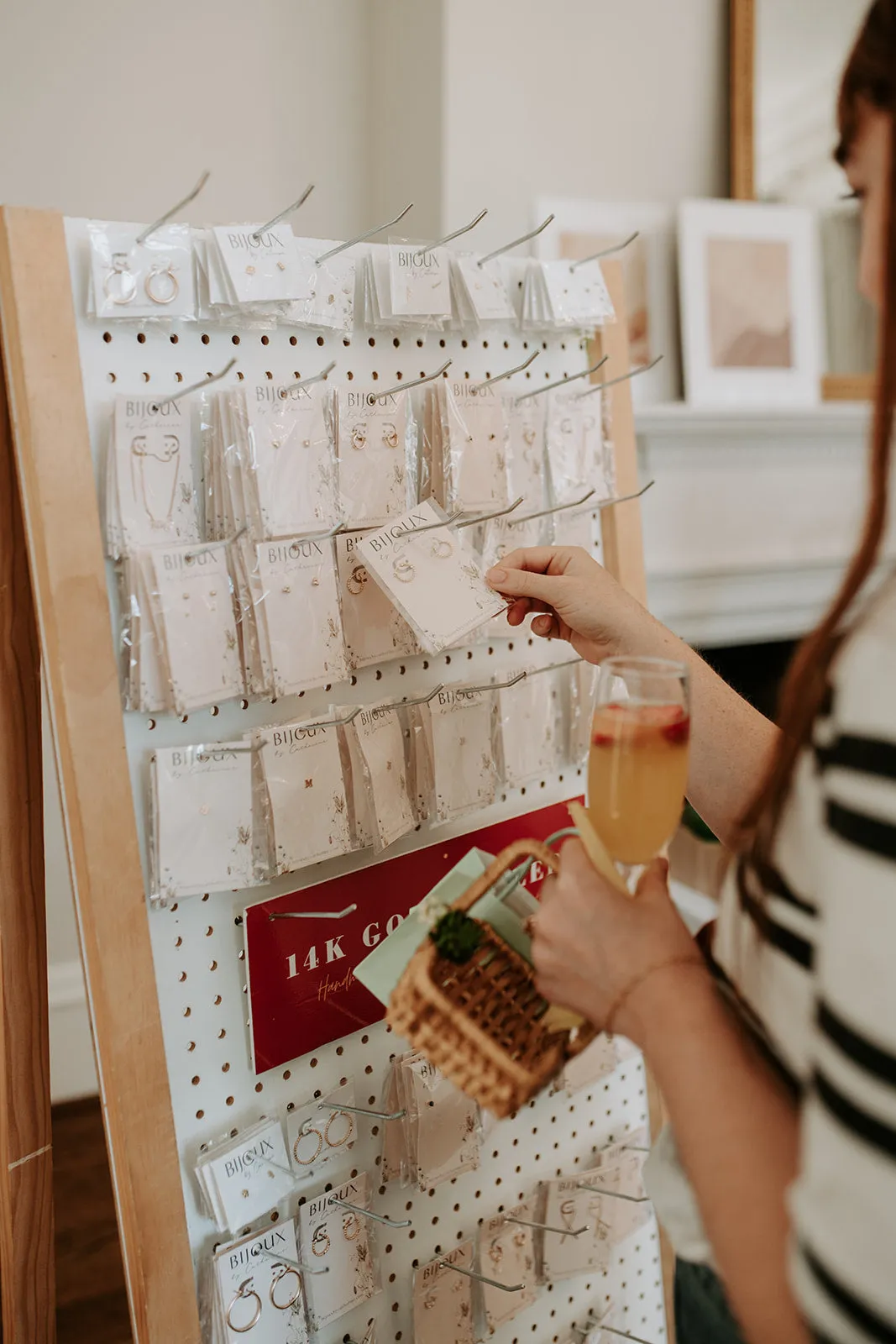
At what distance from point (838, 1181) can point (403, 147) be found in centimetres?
196

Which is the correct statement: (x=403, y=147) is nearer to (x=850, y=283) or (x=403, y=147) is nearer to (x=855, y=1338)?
(x=850, y=283)

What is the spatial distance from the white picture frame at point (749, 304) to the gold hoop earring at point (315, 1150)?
158 cm

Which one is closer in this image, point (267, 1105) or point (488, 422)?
point (267, 1105)

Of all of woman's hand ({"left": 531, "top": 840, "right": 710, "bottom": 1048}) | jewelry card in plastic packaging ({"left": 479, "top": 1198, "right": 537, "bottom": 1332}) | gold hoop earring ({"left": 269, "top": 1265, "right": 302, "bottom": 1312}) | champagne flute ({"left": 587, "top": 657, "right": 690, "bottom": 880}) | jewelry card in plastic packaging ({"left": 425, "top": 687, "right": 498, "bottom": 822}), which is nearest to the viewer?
woman's hand ({"left": 531, "top": 840, "right": 710, "bottom": 1048})

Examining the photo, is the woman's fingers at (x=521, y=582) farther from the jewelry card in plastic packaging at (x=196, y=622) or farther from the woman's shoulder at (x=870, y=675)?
the woman's shoulder at (x=870, y=675)

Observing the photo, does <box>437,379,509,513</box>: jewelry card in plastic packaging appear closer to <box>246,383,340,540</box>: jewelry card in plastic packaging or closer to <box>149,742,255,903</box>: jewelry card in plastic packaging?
<box>246,383,340,540</box>: jewelry card in plastic packaging

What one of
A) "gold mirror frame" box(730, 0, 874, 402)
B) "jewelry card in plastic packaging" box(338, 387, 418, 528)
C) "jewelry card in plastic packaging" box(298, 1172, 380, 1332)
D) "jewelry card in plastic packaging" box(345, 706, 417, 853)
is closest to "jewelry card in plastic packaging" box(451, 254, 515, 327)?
"jewelry card in plastic packaging" box(338, 387, 418, 528)

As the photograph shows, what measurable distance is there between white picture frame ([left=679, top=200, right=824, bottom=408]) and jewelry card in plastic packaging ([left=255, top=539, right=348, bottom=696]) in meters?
1.31

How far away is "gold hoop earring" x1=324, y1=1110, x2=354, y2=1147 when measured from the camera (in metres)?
1.03

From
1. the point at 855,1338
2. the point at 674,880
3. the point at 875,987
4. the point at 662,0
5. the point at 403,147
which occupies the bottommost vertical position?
the point at 674,880

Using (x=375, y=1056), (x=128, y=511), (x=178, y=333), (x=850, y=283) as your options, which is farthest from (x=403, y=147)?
(x=375, y=1056)

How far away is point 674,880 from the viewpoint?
8.46ft

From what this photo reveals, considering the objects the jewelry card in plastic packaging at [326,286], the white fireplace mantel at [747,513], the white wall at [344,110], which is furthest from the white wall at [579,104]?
the jewelry card in plastic packaging at [326,286]

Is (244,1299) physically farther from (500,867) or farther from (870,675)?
(870,675)
